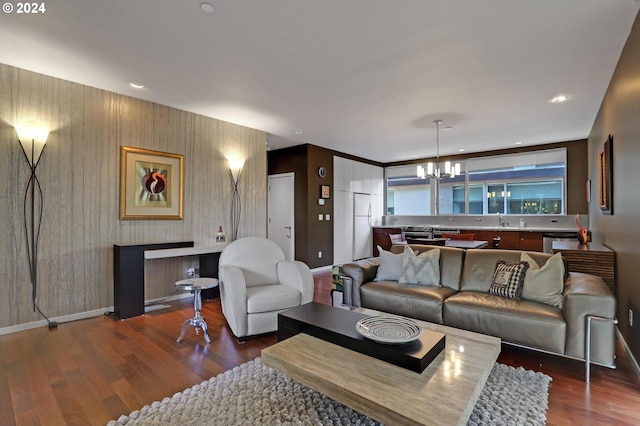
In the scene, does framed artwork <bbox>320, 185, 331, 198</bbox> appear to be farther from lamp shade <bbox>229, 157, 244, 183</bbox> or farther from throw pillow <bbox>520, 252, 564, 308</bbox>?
throw pillow <bbox>520, 252, 564, 308</bbox>

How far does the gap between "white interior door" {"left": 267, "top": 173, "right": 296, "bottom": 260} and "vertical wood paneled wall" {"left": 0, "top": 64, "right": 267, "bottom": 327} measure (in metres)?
2.14

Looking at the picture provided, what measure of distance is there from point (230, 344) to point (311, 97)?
9.30 ft

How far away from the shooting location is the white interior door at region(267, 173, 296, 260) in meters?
6.50

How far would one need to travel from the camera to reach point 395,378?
1.50 metres

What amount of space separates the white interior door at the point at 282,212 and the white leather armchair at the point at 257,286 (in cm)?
293

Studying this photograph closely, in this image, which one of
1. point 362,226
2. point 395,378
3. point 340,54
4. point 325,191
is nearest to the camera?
point 395,378

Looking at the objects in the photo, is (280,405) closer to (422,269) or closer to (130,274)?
(422,269)

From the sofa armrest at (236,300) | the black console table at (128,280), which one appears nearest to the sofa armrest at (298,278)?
the sofa armrest at (236,300)

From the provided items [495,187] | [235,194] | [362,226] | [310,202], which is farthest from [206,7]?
[495,187]

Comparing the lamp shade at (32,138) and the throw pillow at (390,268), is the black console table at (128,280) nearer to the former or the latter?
the lamp shade at (32,138)

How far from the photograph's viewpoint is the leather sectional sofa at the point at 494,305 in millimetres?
2156

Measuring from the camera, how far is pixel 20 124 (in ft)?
10.2

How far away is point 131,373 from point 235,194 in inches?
119

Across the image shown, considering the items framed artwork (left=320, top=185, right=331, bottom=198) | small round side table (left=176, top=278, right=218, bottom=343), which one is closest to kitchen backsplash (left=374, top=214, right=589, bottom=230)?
framed artwork (left=320, top=185, right=331, bottom=198)
